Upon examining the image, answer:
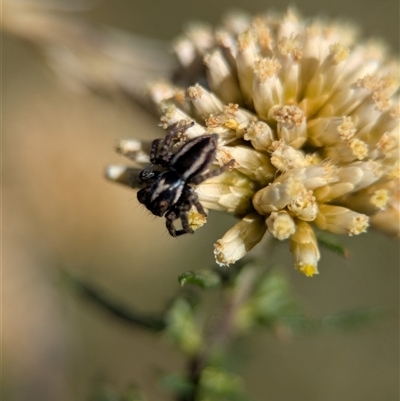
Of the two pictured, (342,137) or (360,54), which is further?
(360,54)

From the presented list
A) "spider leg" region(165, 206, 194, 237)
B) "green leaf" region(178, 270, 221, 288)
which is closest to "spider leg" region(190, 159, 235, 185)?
"spider leg" region(165, 206, 194, 237)

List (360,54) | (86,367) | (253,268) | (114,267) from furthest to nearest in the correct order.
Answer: (114,267)
(86,367)
(253,268)
(360,54)

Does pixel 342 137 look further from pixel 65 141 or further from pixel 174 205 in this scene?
pixel 65 141

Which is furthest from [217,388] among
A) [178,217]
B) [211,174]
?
[211,174]

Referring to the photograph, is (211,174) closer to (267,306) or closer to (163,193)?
(163,193)

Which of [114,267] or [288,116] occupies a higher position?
[288,116]

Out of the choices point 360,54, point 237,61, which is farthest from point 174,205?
point 360,54

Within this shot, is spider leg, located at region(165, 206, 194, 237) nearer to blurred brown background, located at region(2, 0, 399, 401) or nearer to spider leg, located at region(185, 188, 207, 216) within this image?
spider leg, located at region(185, 188, 207, 216)
